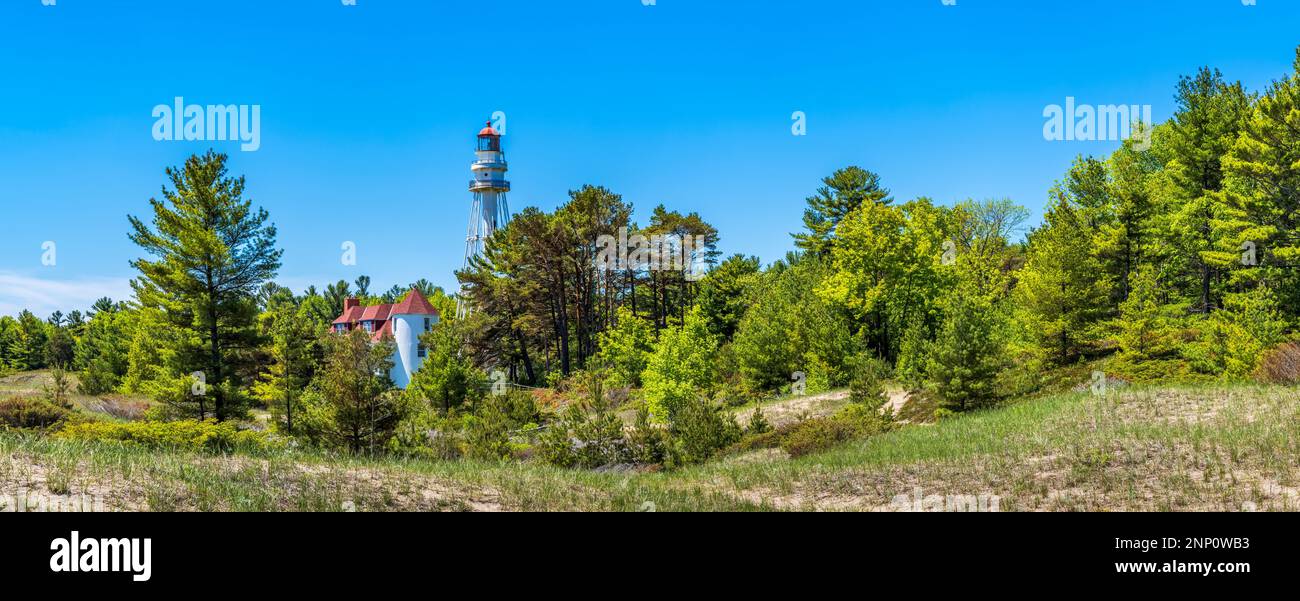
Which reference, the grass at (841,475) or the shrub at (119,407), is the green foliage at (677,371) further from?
the shrub at (119,407)

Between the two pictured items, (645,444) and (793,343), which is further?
(793,343)

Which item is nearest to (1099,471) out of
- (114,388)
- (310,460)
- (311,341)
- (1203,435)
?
(1203,435)

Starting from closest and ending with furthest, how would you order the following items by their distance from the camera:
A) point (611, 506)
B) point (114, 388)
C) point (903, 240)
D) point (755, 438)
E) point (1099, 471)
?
point (611, 506)
point (1099, 471)
point (755, 438)
point (903, 240)
point (114, 388)

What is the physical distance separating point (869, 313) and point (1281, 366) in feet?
77.9

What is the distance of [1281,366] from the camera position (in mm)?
25578

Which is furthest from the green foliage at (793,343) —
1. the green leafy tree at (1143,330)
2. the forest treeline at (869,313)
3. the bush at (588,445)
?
the bush at (588,445)

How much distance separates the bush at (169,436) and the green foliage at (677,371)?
66.3ft

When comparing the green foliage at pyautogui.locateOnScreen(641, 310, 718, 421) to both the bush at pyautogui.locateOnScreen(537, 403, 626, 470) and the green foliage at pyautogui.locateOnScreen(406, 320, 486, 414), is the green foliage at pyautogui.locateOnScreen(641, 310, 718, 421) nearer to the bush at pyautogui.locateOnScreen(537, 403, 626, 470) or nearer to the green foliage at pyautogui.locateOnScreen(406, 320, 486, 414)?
the green foliage at pyautogui.locateOnScreen(406, 320, 486, 414)

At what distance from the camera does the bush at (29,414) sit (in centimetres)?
2445

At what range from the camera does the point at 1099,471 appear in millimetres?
15617

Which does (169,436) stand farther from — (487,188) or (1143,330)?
(487,188)

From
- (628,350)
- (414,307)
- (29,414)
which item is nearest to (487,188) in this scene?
(414,307)

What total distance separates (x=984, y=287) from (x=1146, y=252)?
706 inches
